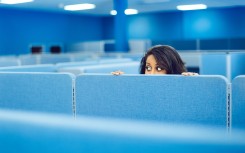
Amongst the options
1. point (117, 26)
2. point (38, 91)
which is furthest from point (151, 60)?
point (117, 26)

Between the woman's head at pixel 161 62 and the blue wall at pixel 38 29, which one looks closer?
the woman's head at pixel 161 62

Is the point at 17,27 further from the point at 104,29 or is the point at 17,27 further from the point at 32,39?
the point at 104,29

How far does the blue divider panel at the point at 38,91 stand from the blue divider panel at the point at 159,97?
115mm

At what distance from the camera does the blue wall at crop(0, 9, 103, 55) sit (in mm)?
10609

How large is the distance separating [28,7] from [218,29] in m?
6.62

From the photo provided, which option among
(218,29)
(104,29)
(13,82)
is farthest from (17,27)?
(13,82)

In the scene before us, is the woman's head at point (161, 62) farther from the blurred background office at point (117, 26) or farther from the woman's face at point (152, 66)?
the blurred background office at point (117, 26)

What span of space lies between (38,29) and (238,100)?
11174mm

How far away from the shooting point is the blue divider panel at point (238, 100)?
1.16 metres

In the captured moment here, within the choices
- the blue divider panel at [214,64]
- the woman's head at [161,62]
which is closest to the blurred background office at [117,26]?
the blue divider panel at [214,64]

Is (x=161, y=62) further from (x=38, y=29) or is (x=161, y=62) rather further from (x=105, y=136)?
(x=38, y=29)

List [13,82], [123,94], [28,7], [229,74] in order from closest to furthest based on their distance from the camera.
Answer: [123,94] → [13,82] → [229,74] → [28,7]

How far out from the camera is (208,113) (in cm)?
122

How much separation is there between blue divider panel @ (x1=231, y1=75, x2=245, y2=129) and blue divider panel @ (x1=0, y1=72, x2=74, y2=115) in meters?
0.70
